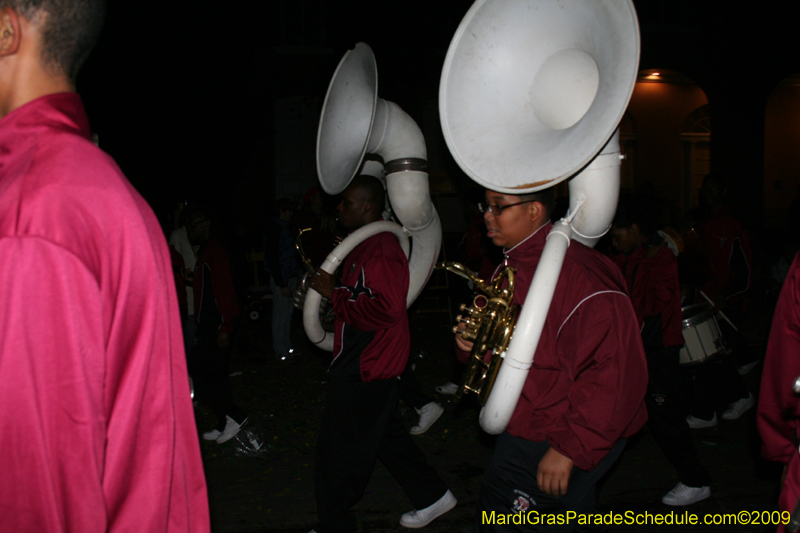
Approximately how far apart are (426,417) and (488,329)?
3.30 meters

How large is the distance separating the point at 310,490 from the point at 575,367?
274cm

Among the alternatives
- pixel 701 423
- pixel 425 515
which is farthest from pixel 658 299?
pixel 425 515

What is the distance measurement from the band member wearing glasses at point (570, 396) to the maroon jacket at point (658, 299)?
182cm

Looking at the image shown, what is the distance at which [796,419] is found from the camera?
1898mm

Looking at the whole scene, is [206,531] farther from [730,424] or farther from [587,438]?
[730,424]

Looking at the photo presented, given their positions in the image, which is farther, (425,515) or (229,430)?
(229,430)

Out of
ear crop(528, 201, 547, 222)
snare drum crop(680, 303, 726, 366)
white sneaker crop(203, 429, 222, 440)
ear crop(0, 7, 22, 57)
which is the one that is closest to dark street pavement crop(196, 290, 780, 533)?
white sneaker crop(203, 429, 222, 440)

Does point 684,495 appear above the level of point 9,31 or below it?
below

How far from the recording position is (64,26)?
1.17m

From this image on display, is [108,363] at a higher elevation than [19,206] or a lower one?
lower

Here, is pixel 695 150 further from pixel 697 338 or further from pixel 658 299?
pixel 658 299

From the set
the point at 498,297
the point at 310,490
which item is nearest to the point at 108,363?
the point at 498,297

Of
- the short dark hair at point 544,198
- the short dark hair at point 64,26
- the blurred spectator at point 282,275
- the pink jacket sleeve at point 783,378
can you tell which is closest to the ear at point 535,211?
the short dark hair at point 544,198

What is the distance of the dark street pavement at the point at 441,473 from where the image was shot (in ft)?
12.5
